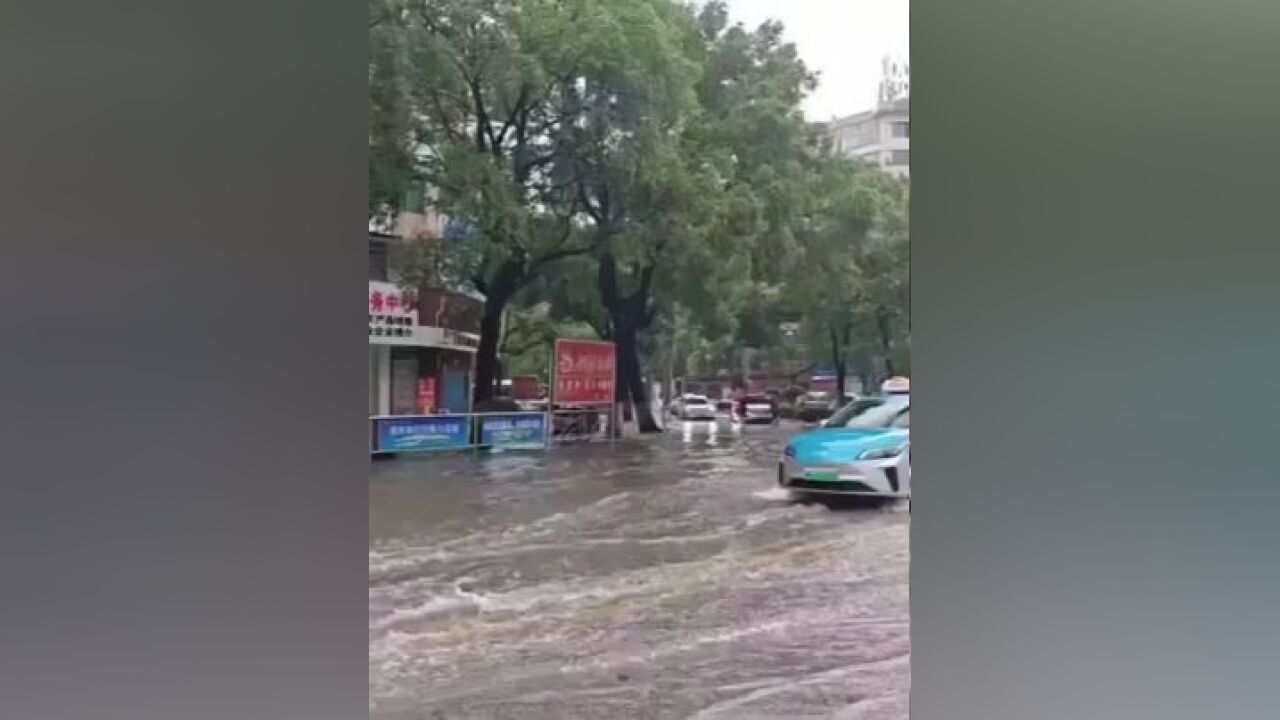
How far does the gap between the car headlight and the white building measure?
34.8 inches

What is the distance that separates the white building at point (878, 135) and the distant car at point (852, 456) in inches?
30.7

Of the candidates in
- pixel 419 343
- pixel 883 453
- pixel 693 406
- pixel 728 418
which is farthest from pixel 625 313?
pixel 883 453

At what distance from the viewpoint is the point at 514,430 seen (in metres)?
2.96

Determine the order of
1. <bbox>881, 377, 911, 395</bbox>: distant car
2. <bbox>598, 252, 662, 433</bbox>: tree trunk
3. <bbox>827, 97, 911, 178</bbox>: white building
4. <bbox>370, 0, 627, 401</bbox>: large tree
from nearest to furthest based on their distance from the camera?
<bbox>827, 97, 911, 178</bbox>: white building, <bbox>881, 377, 911, 395</bbox>: distant car, <bbox>370, 0, 627, 401</bbox>: large tree, <bbox>598, 252, 662, 433</bbox>: tree trunk

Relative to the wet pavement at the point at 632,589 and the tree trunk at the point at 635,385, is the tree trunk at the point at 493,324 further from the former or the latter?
the tree trunk at the point at 635,385

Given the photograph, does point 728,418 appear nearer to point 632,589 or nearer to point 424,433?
point 632,589

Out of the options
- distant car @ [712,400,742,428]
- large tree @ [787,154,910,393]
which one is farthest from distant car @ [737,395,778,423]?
large tree @ [787,154,910,393]

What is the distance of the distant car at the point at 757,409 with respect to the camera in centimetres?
298

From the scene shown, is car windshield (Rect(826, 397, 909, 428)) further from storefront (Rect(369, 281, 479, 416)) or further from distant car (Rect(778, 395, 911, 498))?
storefront (Rect(369, 281, 479, 416))

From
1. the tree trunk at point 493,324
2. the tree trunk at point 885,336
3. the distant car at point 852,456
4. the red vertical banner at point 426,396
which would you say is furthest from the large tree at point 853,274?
the red vertical banner at point 426,396

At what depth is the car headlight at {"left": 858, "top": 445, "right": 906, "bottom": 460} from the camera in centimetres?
279
